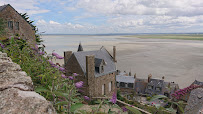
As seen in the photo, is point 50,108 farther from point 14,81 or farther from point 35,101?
point 14,81

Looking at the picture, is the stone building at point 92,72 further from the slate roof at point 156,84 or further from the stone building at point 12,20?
the slate roof at point 156,84

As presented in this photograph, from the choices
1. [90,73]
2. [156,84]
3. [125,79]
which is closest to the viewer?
[90,73]

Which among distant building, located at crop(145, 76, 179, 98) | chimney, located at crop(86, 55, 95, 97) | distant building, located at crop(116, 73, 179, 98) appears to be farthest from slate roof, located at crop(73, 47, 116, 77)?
distant building, located at crop(145, 76, 179, 98)

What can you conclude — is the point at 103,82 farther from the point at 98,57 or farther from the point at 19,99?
the point at 19,99

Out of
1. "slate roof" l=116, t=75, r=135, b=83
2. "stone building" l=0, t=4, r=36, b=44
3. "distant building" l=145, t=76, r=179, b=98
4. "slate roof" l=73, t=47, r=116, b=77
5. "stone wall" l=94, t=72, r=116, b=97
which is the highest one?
"stone building" l=0, t=4, r=36, b=44

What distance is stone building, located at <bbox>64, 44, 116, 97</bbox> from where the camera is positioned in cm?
1474

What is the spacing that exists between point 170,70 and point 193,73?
272 inches

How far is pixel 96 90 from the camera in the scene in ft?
51.2

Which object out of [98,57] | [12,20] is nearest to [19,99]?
[12,20]

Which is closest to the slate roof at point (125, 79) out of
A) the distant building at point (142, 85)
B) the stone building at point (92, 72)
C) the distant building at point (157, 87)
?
the distant building at point (142, 85)

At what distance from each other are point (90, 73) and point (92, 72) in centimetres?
26

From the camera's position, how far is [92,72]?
48.8 feet

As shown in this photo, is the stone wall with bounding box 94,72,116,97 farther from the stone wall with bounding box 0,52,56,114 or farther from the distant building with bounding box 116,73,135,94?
the distant building with bounding box 116,73,135,94

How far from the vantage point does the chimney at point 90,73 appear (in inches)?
571
